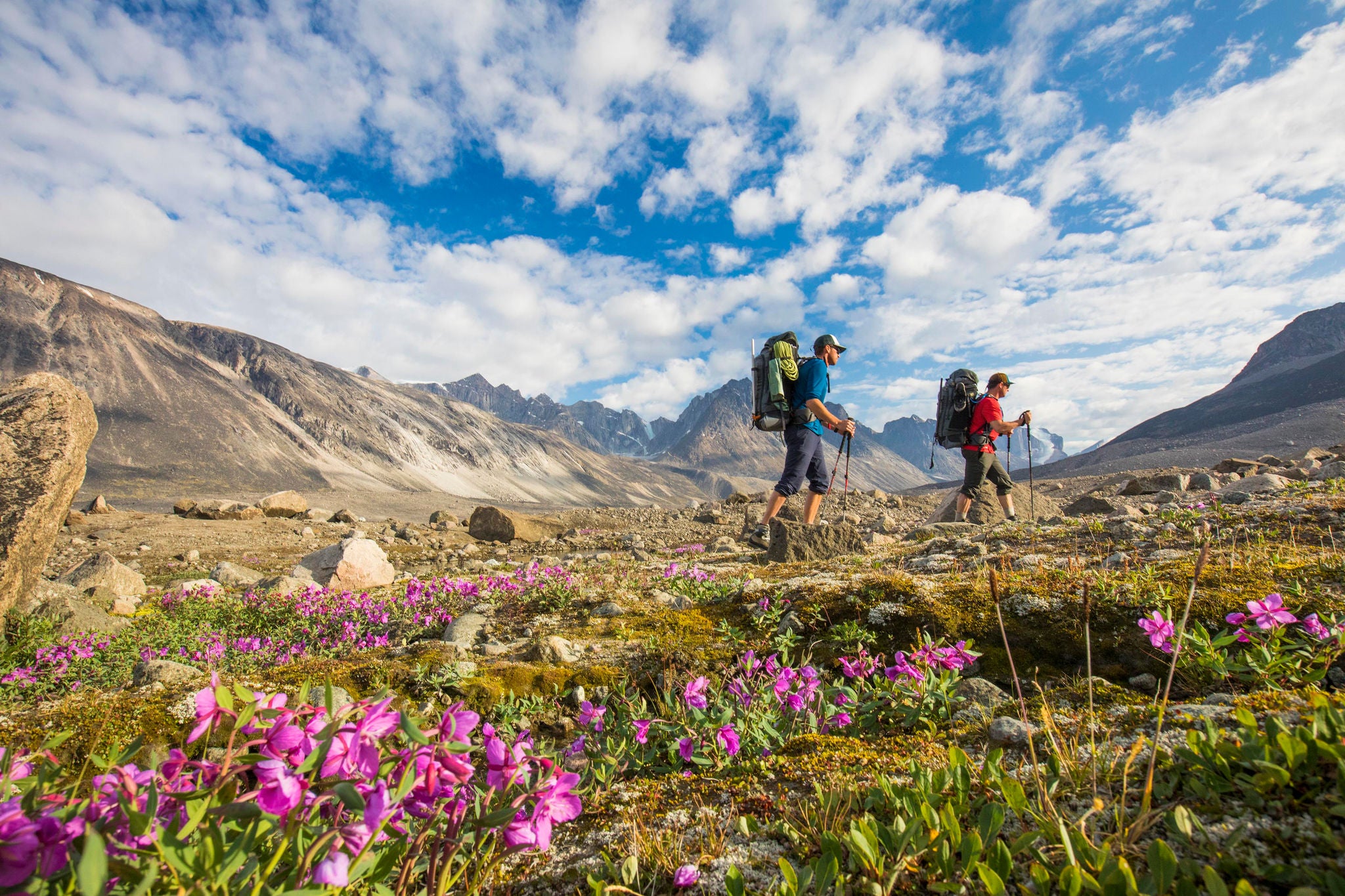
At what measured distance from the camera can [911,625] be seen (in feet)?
13.3

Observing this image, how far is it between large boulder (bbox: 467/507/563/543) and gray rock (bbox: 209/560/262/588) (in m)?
8.87

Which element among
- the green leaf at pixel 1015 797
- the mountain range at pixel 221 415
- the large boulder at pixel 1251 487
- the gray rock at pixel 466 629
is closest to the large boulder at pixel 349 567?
the gray rock at pixel 466 629

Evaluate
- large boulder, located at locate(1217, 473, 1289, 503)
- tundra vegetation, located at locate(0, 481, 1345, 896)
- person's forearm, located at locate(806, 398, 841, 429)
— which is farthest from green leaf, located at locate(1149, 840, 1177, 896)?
large boulder, located at locate(1217, 473, 1289, 503)

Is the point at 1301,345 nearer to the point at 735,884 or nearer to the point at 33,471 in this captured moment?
the point at 735,884

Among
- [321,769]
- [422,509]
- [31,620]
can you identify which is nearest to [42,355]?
[422,509]

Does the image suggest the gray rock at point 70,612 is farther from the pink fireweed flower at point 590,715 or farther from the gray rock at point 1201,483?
the gray rock at point 1201,483

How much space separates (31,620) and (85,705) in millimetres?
3970

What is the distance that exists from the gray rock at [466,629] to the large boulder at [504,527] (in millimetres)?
13329

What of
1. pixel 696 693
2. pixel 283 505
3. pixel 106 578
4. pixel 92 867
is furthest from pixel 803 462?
pixel 283 505

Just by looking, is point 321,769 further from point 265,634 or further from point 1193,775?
point 265,634

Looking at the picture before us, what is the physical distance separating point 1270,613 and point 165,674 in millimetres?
6073

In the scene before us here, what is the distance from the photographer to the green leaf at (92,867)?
2.61ft

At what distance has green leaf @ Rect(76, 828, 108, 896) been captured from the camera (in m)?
0.80

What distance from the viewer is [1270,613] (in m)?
2.39
